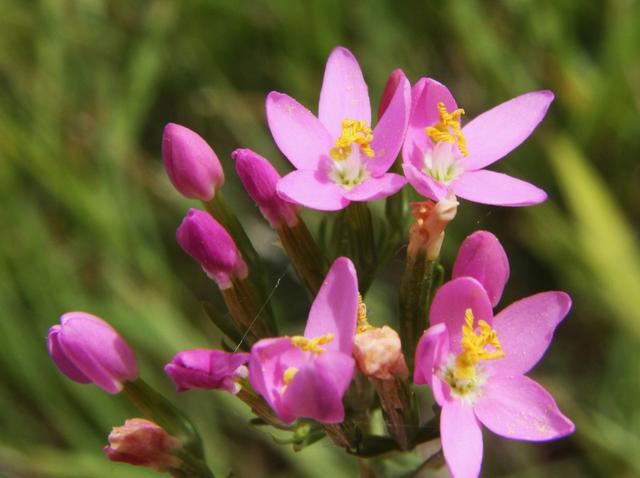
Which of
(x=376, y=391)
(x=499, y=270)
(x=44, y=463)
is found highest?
(x=499, y=270)

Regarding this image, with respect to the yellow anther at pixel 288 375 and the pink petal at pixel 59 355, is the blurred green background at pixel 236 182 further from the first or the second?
the yellow anther at pixel 288 375

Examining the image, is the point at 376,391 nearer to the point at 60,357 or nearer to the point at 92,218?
the point at 60,357

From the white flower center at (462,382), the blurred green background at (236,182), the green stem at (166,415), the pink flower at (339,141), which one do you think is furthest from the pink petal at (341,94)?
the blurred green background at (236,182)

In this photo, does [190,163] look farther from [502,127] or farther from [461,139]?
[502,127]

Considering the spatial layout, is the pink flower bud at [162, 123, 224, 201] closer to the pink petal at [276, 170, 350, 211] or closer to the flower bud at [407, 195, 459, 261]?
the pink petal at [276, 170, 350, 211]

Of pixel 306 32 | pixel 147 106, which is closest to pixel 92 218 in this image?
pixel 147 106

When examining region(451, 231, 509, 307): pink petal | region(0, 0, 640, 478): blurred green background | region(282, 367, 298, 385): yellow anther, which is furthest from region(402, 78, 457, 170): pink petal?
region(0, 0, 640, 478): blurred green background
